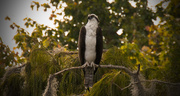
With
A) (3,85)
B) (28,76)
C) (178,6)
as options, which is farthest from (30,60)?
(178,6)

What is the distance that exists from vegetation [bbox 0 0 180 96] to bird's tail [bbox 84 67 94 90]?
0.17 metres

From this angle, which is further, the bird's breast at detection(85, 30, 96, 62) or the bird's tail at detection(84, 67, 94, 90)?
the bird's breast at detection(85, 30, 96, 62)

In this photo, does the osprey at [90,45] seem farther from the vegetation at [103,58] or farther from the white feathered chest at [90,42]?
the vegetation at [103,58]

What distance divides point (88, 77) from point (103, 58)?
82 centimetres

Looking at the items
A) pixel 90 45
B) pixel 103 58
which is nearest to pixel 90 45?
pixel 90 45

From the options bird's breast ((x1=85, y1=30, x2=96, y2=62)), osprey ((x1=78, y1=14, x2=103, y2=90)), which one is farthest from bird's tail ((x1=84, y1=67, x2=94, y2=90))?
bird's breast ((x1=85, y1=30, x2=96, y2=62))

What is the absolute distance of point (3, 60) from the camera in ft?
19.9

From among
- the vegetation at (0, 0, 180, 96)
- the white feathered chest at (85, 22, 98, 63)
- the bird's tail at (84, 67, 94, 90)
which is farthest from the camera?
the white feathered chest at (85, 22, 98, 63)

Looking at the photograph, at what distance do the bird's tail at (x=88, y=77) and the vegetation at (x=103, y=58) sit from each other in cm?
17

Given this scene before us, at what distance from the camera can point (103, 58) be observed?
456cm

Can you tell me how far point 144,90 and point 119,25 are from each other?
25.9 feet

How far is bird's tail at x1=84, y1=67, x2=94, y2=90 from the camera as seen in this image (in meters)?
3.79

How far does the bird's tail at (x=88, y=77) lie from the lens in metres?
3.79

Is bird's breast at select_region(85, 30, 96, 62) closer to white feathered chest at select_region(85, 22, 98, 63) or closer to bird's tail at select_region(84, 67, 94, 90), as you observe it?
white feathered chest at select_region(85, 22, 98, 63)
